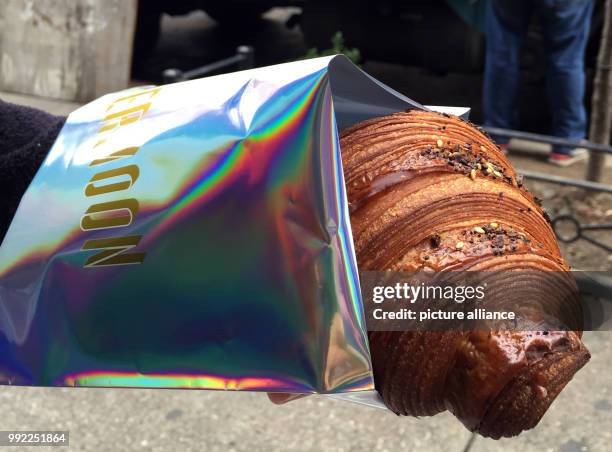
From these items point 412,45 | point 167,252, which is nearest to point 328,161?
point 167,252

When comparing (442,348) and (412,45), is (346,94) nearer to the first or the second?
(442,348)

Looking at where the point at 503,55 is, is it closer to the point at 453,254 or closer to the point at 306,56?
the point at 306,56

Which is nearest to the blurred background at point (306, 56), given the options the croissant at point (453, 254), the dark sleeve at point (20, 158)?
the dark sleeve at point (20, 158)

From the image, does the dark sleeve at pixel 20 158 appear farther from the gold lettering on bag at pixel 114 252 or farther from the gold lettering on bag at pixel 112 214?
the gold lettering on bag at pixel 114 252

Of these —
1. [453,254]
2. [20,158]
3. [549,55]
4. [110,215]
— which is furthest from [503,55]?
[110,215]

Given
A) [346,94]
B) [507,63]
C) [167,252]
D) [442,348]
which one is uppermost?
[346,94]

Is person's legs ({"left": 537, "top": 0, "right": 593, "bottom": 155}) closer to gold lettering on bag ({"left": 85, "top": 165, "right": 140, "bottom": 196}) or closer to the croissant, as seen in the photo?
the croissant
